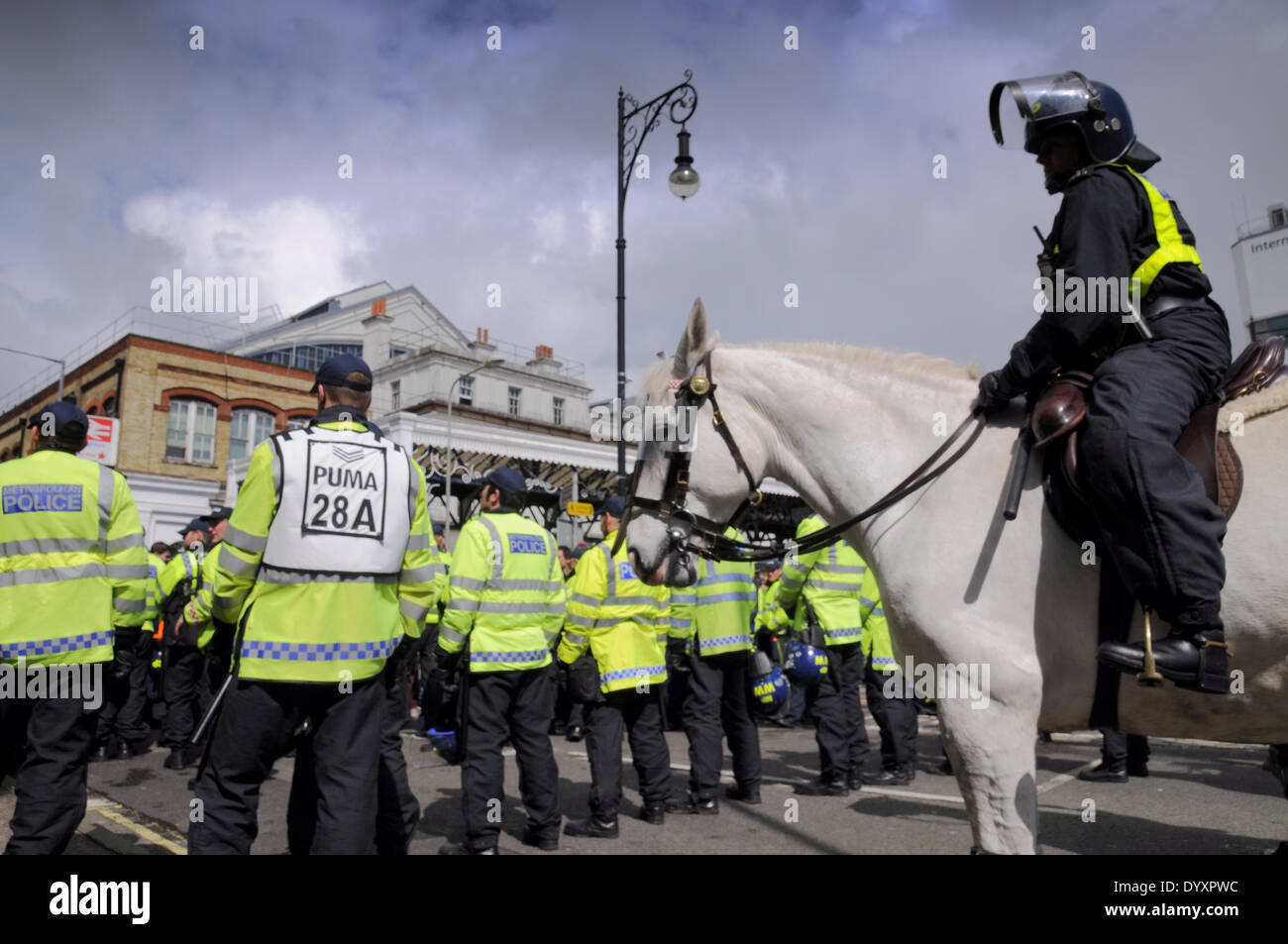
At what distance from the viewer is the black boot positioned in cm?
235

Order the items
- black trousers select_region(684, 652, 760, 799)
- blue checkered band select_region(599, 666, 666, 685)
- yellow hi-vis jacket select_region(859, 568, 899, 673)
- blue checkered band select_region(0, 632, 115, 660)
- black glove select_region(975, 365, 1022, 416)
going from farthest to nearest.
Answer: yellow hi-vis jacket select_region(859, 568, 899, 673) < black trousers select_region(684, 652, 760, 799) < blue checkered band select_region(599, 666, 666, 685) < blue checkered band select_region(0, 632, 115, 660) < black glove select_region(975, 365, 1022, 416)

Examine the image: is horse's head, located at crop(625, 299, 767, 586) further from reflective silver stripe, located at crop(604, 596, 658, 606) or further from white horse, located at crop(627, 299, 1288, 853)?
reflective silver stripe, located at crop(604, 596, 658, 606)

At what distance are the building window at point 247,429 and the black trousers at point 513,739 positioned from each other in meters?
37.5

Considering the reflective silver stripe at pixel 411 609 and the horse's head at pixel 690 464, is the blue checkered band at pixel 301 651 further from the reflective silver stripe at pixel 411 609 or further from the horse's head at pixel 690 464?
the horse's head at pixel 690 464

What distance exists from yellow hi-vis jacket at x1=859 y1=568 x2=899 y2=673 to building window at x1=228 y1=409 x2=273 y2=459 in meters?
36.7

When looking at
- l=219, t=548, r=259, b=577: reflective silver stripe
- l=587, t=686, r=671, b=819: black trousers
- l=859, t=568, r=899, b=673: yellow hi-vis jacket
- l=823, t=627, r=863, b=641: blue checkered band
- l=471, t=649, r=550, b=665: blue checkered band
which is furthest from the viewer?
l=859, t=568, r=899, b=673: yellow hi-vis jacket

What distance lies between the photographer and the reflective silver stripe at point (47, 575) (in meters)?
4.33

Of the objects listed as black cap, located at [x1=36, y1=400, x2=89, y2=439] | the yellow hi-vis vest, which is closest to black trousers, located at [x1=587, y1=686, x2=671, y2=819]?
the yellow hi-vis vest

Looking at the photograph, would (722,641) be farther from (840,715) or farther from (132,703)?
(132,703)

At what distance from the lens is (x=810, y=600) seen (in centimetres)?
777

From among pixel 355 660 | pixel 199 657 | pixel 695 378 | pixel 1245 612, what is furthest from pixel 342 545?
pixel 199 657

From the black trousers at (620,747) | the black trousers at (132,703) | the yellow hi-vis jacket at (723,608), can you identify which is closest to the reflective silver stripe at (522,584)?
the black trousers at (620,747)

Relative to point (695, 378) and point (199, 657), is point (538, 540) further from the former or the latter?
point (199, 657)
